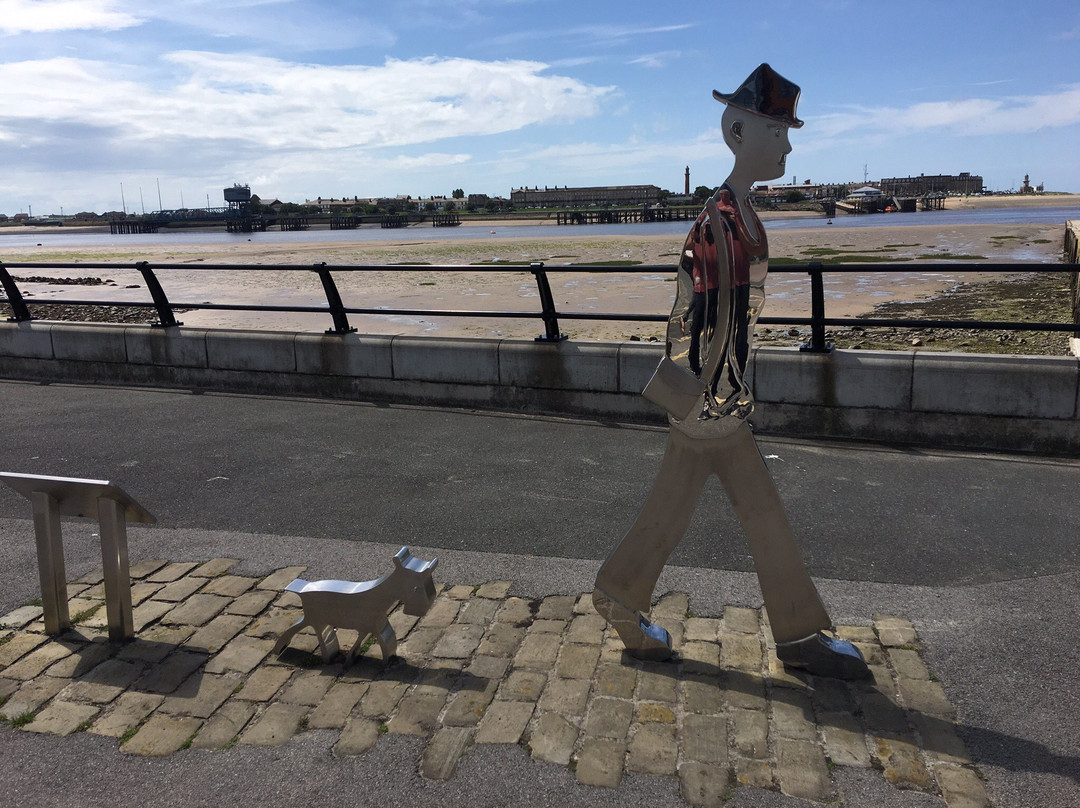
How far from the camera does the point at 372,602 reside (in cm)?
416

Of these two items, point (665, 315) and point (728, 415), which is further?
point (665, 315)

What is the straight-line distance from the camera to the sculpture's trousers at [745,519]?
13.1 feet

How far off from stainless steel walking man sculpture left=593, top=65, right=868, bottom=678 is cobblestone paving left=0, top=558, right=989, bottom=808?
242mm

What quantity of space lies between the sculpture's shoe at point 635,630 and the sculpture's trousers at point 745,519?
157 mm

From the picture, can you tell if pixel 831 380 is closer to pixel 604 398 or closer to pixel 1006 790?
pixel 604 398

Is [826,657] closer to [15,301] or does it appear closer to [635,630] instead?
[635,630]

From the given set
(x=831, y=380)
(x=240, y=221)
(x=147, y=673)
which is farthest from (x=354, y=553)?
(x=240, y=221)

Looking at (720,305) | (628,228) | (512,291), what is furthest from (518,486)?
(628,228)

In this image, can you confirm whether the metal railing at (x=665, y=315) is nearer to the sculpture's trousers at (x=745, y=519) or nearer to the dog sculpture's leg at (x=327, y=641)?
the sculpture's trousers at (x=745, y=519)

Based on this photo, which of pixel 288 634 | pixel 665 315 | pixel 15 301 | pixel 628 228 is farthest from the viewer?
pixel 628 228

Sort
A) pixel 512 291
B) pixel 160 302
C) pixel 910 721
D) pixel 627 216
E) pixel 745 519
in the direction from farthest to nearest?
pixel 627 216 → pixel 512 291 → pixel 160 302 → pixel 745 519 → pixel 910 721

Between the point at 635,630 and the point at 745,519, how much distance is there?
727mm

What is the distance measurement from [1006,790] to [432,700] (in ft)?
7.47

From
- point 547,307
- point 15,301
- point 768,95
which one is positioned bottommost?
point 547,307
